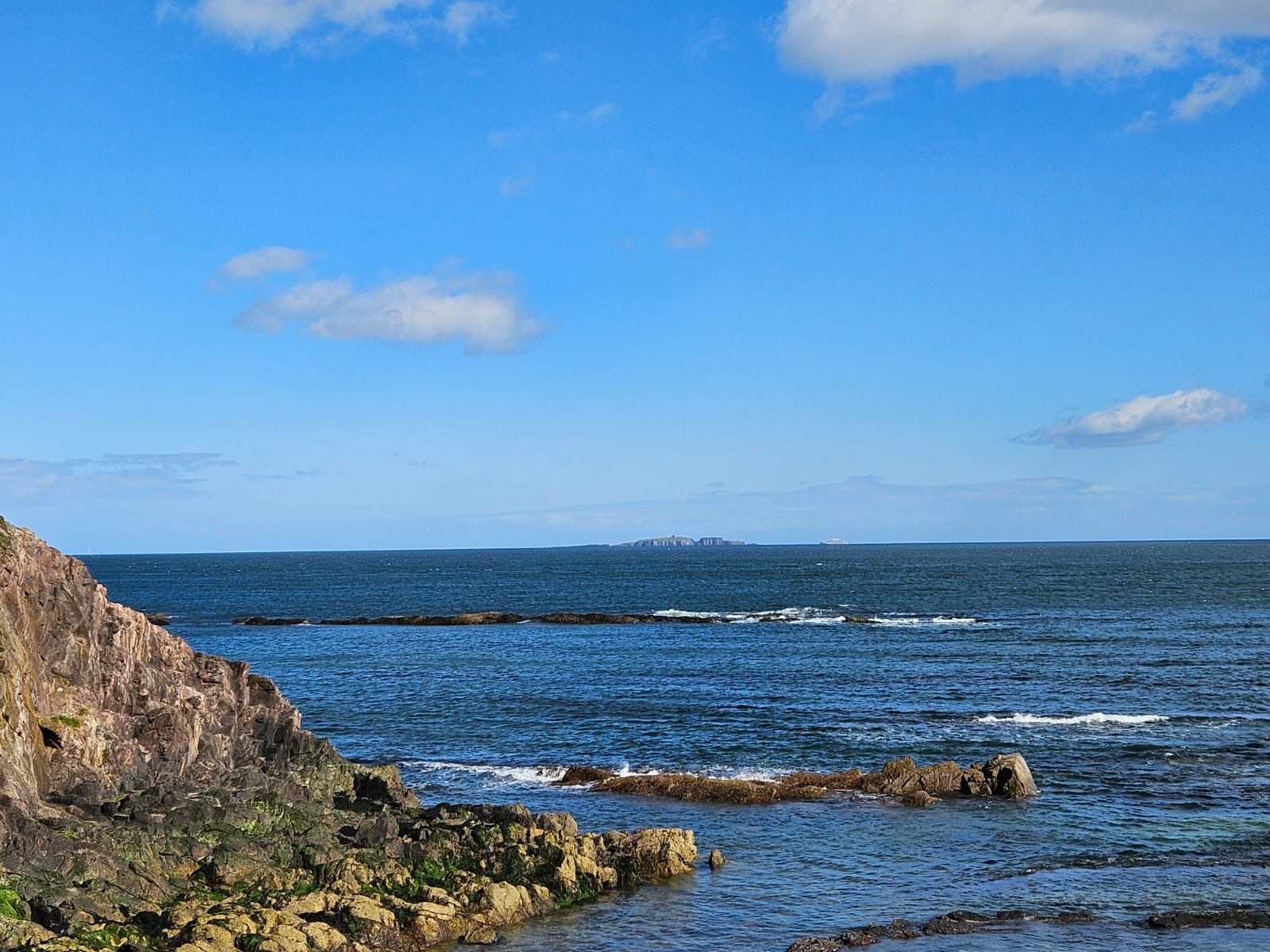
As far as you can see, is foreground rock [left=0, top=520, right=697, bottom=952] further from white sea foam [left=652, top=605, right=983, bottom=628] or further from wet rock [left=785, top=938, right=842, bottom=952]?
white sea foam [left=652, top=605, right=983, bottom=628]

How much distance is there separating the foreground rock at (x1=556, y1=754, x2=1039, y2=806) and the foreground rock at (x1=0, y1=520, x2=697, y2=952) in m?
9.38

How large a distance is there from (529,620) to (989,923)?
99.9 metres

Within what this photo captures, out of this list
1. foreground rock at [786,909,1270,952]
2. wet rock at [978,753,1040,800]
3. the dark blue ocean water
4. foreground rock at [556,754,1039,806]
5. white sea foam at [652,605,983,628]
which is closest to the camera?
foreground rock at [786,909,1270,952]

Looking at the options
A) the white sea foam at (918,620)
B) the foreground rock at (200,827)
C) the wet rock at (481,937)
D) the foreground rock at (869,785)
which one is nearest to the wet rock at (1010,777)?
the foreground rock at (869,785)

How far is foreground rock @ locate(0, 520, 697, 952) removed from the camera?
2853 centimetres

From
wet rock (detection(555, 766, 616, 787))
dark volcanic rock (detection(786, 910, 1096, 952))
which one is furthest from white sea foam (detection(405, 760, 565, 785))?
dark volcanic rock (detection(786, 910, 1096, 952))

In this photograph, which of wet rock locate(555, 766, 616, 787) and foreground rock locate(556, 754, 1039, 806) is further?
wet rock locate(555, 766, 616, 787)

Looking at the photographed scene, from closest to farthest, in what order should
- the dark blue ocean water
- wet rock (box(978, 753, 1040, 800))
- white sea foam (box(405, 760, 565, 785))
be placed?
the dark blue ocean water, wet rock (box(978, 753, 1040, 800)), white sea foam (box(405, 760, 565, 785))

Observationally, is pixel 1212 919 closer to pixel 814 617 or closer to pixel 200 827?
pixel 200 827

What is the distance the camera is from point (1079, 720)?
6066 centimetres

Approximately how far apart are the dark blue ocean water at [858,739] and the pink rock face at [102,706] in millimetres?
8949

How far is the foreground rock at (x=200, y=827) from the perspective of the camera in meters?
28.5

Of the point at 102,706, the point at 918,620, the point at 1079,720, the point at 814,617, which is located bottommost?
the point at 1079,720

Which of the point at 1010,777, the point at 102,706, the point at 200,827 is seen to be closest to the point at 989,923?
the point at 1010,777
